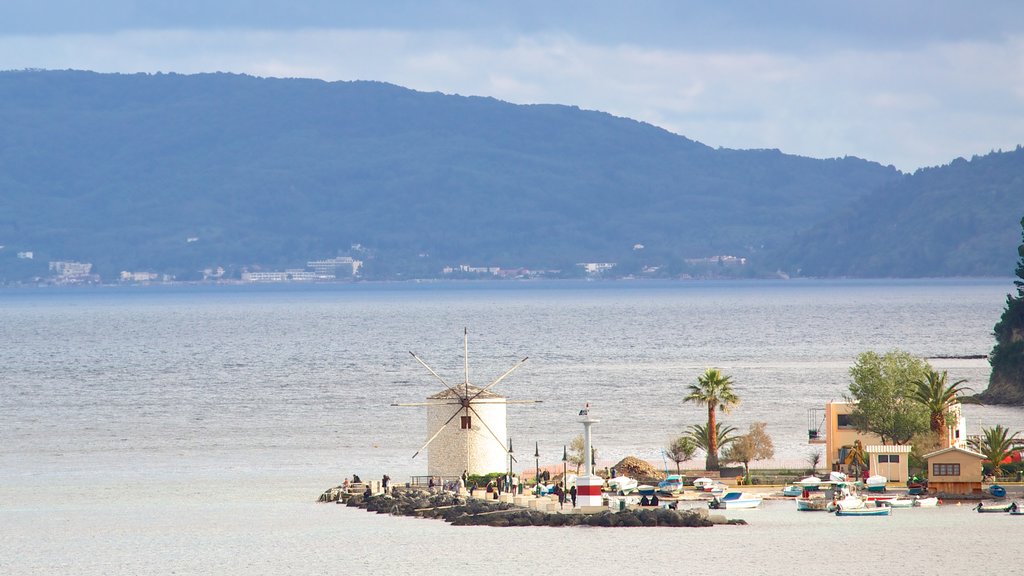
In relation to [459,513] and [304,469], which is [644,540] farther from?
[304,469]

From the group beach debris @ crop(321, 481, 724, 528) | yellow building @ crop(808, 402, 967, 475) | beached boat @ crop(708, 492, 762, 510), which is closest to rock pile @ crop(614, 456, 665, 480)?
beached boat @ crop(708, 492, 762, 510)

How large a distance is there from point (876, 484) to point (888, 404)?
7010mm

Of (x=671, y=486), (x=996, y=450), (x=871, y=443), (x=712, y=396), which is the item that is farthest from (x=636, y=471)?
(x=996, y=450)

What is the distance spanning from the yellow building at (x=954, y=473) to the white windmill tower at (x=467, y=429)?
16677 millimetres

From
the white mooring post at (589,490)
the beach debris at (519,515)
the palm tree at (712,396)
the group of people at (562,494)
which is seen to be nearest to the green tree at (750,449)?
the palm tree at (712,396)

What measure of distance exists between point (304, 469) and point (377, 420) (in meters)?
24.3

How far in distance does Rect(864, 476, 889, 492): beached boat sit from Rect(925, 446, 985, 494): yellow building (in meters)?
1.91

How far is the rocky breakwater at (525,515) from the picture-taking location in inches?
2514

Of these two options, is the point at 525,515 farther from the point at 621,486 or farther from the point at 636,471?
the point at 636,471

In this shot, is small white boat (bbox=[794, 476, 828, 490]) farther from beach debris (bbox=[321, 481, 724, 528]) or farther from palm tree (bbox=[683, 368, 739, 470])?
beach debris (bbox=[321, 481, 724, 528])

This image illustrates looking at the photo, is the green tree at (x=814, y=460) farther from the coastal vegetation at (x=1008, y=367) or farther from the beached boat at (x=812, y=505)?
the coastal vegetation at (x=1008, y=367)

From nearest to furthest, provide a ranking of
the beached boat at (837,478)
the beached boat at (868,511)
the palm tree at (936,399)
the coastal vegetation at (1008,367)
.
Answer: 1. the beached boat at (868,511)
2. the beached boat at (837,478)
3. the palm tree at (936,399)
4. the coastal vegetation at (1008,367)

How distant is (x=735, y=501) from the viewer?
66.9m

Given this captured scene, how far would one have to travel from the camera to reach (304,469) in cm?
8625
